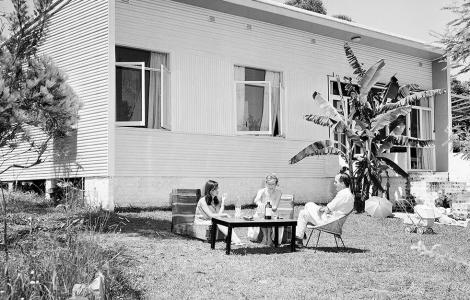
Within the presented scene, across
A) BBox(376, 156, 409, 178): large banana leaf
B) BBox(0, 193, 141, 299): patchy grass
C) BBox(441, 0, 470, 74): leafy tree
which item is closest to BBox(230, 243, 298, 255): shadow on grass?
BBox(0, 193, 141, 299): patchy grass

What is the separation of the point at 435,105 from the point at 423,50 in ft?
8.18

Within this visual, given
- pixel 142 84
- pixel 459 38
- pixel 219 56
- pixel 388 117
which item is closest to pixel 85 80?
pixel 142 84

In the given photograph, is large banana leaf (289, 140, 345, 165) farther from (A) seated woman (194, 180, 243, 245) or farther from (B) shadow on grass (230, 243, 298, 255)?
(B) shadow on grass (230, 243, 298, 255)

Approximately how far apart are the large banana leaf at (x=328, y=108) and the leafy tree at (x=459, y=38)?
6.12m

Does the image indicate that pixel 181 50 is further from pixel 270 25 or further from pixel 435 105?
pixel 435 105

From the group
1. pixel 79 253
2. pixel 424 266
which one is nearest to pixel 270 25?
pixel 424 266

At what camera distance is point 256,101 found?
48.5 feet

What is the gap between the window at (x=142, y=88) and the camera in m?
12.7

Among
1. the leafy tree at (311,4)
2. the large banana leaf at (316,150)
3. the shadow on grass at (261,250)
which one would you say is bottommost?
the shadow on grass at (261,250)

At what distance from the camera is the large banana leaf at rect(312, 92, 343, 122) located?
46.8 feet

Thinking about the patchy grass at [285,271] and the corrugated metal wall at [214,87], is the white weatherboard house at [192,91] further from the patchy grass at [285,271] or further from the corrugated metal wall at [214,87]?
the patchy grass at [285,271]

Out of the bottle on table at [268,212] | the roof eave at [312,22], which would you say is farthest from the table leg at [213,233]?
the roof eave at [312,22]

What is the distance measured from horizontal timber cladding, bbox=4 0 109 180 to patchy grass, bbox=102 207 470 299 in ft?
12.3

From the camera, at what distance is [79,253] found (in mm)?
5305
